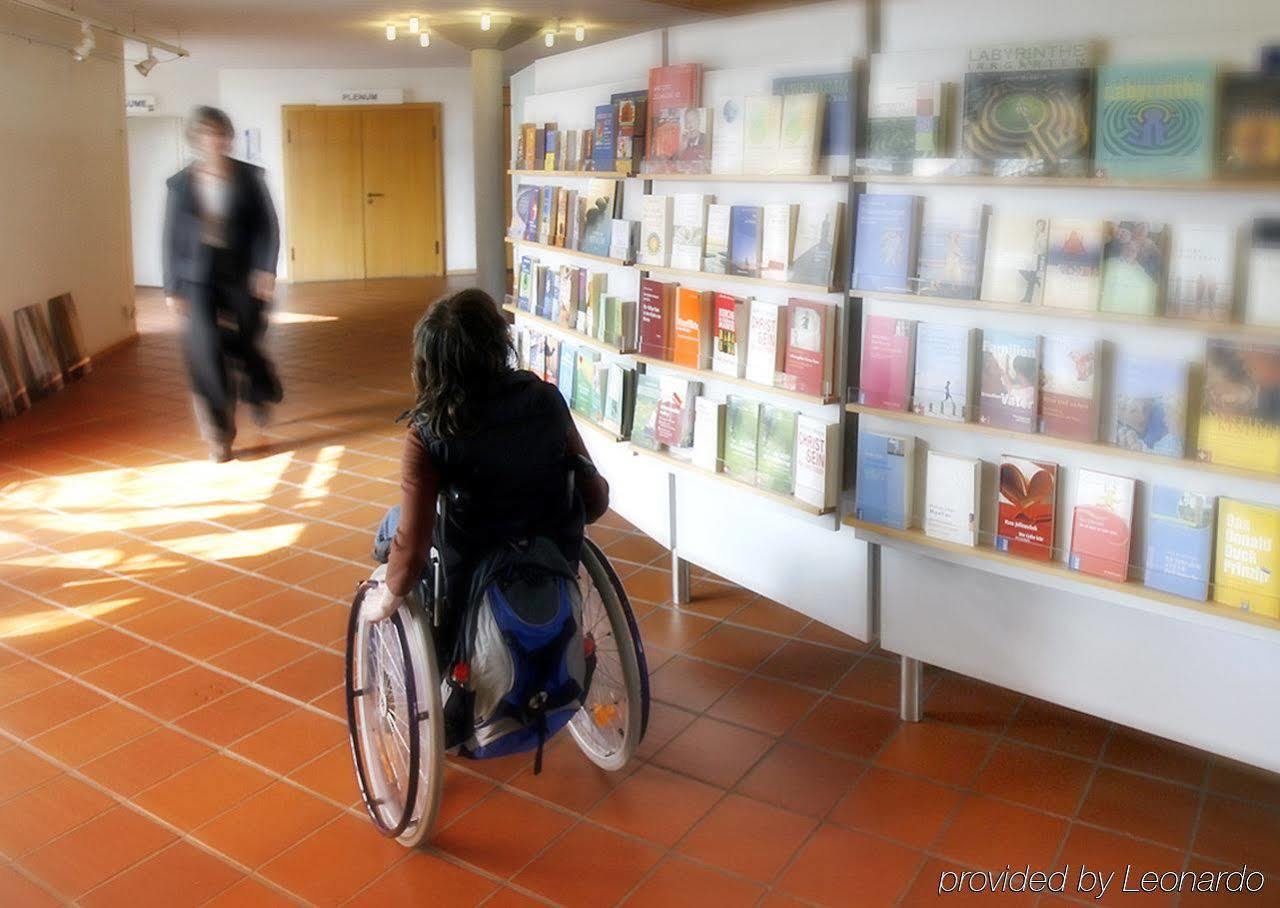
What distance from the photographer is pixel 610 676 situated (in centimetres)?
294

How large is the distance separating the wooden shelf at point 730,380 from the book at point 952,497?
1.16 feet

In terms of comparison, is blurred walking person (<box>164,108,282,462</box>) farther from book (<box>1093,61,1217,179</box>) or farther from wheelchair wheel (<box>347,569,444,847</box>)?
book (<box>1093,61,1217,179</box>)

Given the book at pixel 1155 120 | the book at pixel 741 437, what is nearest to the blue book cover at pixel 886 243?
the book at pixel 1155 120

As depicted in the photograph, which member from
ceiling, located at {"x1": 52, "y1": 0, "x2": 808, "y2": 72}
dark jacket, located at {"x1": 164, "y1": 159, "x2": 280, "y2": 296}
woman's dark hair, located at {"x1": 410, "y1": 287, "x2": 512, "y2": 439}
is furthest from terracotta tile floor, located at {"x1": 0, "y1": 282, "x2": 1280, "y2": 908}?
ceiling, located at {"x1": 52, "y1": 0, "x2": 808, "y2": 72}

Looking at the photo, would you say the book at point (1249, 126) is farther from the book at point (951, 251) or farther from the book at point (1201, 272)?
the book at point (951, 251)

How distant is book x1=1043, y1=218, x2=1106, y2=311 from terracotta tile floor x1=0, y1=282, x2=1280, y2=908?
1.19m

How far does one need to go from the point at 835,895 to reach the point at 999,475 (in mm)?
1063

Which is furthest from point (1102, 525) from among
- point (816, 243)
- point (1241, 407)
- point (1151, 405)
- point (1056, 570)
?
point (816, 243)

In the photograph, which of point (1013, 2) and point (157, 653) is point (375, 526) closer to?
point (157, 653)

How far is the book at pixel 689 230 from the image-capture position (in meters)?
3.58

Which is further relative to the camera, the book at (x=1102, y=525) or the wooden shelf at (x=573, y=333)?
the wooden shelf at (x=573, y=333)

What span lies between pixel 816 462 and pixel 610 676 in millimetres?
819

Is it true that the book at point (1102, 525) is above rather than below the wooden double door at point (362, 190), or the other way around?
below

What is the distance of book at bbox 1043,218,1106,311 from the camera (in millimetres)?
2594
